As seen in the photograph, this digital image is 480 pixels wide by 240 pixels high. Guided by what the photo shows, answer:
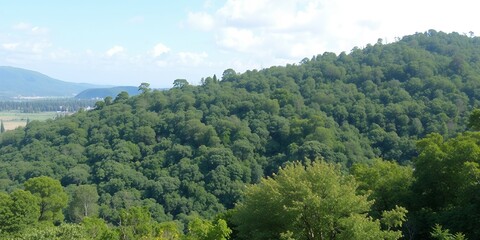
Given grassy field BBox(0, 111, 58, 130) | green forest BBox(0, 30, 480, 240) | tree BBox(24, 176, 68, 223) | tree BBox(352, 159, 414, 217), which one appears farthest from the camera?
grassy field BBox(0, 111, 58, 130)

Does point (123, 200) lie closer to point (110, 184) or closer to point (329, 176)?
point (110, 184)

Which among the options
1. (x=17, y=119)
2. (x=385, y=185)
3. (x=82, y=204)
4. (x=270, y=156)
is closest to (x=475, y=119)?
(x=385, y=185)

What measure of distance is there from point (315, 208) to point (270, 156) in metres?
36.8

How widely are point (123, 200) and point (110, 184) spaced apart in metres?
3.22

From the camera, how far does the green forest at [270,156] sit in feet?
52.6

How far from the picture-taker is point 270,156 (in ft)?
167

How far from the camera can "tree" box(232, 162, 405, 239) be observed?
13875 millimetres

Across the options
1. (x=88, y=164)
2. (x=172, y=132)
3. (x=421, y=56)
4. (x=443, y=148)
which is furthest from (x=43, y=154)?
(x=421, y=56)

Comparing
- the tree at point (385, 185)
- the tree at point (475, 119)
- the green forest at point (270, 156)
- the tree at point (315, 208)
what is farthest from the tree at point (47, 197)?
the tree at point (475, 119)

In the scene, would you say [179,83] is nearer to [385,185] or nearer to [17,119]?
[385,185]

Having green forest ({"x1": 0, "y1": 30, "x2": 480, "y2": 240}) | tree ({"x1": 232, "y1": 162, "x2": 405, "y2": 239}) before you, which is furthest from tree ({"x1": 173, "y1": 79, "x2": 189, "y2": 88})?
tree ({"x1": 232, "y1": 162, "x2": 405, "y2": 239})

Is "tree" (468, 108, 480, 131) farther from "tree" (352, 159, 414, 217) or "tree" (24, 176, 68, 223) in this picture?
"tree" (24, 176, 68, 223)

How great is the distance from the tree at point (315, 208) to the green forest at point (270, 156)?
0.04 m

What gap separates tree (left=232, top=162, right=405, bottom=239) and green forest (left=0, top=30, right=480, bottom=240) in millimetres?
45
